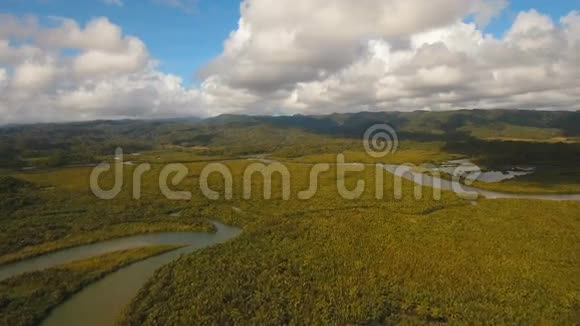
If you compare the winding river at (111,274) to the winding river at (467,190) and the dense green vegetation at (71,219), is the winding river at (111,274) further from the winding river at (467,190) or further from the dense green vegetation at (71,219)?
the winding river at (467,190)

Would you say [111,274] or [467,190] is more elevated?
[467,190]

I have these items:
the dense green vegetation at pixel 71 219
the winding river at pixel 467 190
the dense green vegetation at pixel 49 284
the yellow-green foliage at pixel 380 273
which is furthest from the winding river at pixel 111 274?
the winding river at pixel 467 190

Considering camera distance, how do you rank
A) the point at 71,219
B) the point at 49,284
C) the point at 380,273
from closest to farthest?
the point at 49,284 → the point at 380,273 → the point at 71,219

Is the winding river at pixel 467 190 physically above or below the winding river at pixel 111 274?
above

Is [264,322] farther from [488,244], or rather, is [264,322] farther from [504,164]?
[504,164]

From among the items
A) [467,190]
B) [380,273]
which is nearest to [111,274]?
[380,273]

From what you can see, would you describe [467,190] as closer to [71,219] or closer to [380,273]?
[380,273]
